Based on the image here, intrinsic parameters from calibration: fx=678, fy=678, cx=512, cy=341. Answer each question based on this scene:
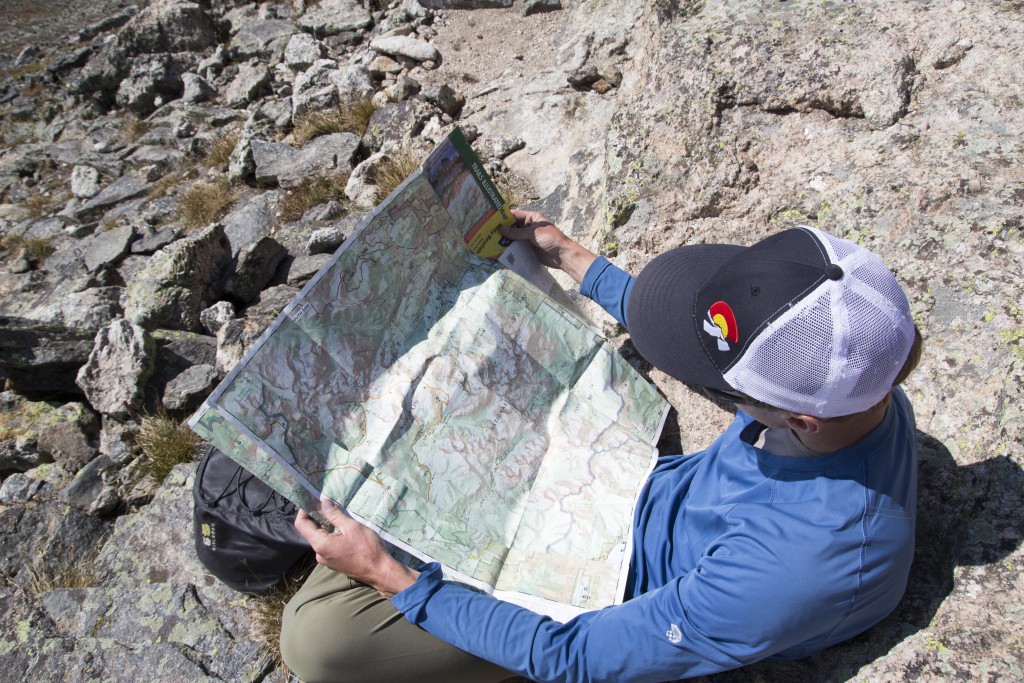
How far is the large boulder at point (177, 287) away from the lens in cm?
478

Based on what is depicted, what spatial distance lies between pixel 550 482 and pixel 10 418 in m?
4.02

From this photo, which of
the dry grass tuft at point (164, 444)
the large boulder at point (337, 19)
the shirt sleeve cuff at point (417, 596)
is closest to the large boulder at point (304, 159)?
the large boulder at point (337, 19)

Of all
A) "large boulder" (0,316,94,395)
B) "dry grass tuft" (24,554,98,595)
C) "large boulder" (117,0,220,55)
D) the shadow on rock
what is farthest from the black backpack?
"large boulder" (117,0,220,55)

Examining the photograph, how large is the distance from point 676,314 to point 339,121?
5.57m

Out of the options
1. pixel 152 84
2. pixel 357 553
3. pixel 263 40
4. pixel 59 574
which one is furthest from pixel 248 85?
pixel 357 553

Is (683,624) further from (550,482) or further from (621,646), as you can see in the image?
(550,482)

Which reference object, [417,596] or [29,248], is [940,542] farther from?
[29,248]

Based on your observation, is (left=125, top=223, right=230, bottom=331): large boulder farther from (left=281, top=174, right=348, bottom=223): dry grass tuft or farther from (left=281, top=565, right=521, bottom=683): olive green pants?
(left=281, top=565, right=521, bottom=683): olive green pants

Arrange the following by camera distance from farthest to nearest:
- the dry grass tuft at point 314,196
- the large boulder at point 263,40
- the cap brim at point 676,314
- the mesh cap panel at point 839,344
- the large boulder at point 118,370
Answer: the large boulder at point 263,40, the dry grass tuft at point 314,196, the large boulder at point 118,370, the cap brim at point 676,314, the mesh cap panel at point 839,344

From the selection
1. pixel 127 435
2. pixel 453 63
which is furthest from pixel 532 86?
pixel 127 435

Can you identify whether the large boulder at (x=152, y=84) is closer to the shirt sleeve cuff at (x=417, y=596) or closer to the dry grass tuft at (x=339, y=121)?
the dry grass tuft at (x=339, y=121)

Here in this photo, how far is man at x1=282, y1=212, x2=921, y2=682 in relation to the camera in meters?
1.34

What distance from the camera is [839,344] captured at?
4.22 ft

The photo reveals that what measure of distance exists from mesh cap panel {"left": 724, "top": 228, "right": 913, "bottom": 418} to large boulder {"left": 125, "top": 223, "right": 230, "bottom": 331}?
4.46 metres
